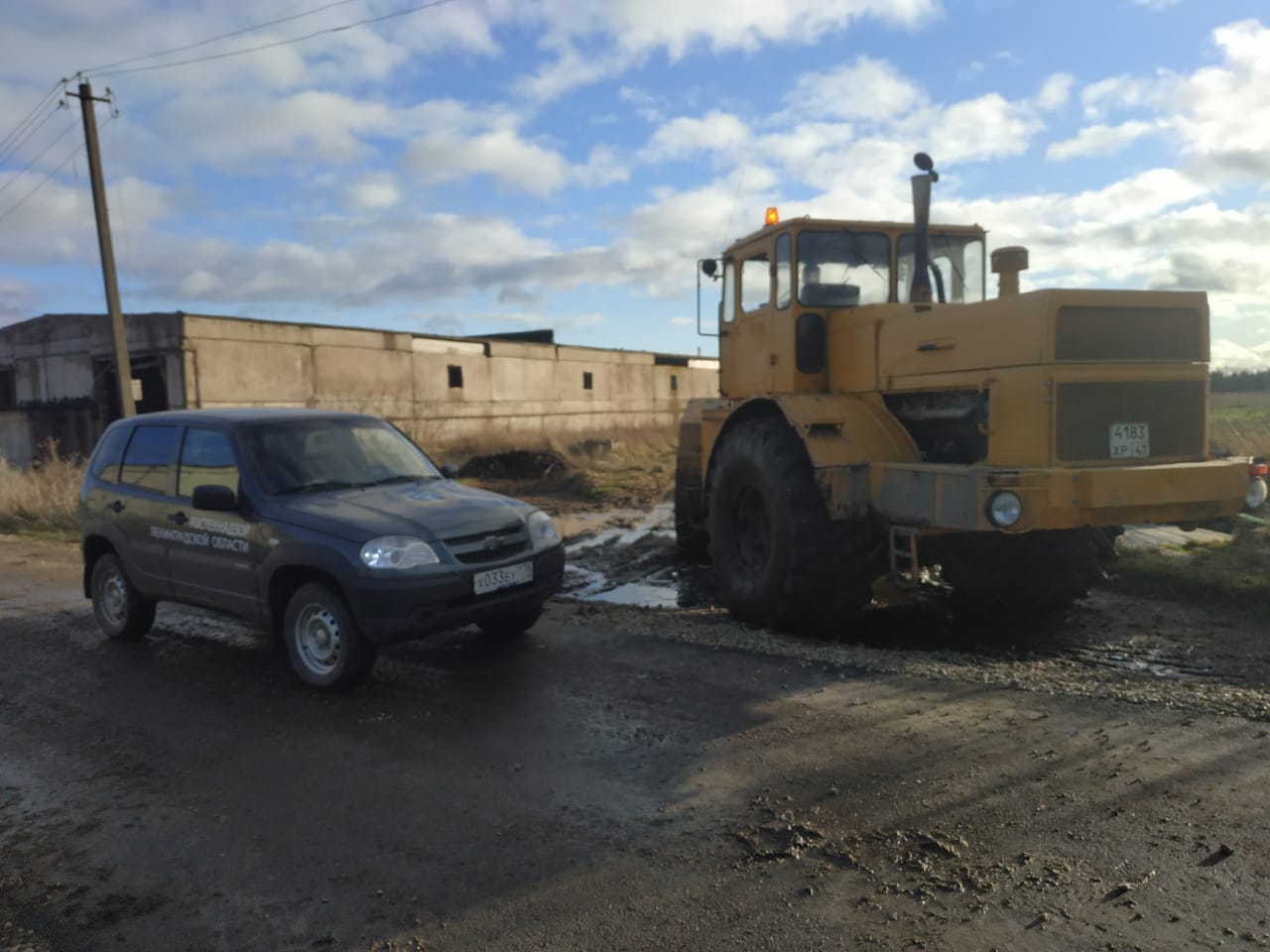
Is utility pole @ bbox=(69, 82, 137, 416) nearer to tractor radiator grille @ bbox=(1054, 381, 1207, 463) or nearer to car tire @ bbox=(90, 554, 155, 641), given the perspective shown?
car tire @ bbox=(90, 554, 155, 641)

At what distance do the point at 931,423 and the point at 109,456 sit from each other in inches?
245

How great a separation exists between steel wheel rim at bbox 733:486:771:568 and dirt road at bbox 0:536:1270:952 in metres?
1.02

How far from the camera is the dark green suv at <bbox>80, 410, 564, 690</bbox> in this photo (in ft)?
17.0

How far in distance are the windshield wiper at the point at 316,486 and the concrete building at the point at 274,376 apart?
1477 centimetres

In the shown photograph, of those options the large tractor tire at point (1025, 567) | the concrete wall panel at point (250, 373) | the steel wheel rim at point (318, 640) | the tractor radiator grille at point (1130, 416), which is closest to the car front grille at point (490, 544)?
the steel wheel rim at point (318, 640)

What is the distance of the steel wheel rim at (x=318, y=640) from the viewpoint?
17.7 ft

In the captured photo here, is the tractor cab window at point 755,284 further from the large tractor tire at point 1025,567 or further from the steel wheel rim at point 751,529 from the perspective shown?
the large tractor tire at point 1025,567

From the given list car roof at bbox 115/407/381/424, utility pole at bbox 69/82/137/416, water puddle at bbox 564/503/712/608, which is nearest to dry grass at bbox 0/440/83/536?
utility pole at bbox 69/82/137/416

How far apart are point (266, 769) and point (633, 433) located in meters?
26.4

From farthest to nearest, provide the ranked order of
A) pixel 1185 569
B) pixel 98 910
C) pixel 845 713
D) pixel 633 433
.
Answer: pixel 633 433 < pixel 1185 569 < pixel 845 713 < pixel 98 910

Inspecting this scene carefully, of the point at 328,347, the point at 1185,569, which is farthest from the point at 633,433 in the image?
the point at 1185,569

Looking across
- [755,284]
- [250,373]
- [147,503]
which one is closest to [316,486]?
[147,503]

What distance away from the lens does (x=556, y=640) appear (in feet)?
21.4

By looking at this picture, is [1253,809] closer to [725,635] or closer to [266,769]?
[725,635]
